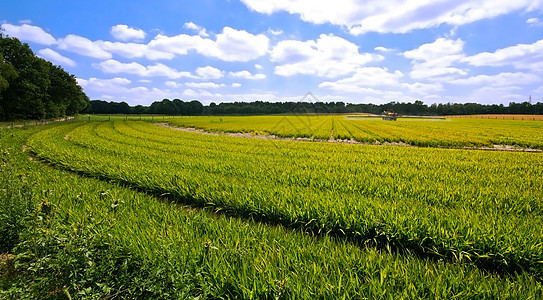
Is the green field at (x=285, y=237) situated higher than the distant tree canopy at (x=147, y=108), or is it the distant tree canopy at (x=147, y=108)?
the distant tree canopy at (x=147, y=108)

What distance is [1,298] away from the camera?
2158 mm

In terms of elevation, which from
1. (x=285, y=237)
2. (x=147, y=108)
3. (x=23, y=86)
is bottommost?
(x=285, y=237)

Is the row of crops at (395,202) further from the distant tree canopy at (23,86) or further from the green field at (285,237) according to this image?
the distant tree canopy at (23,86)

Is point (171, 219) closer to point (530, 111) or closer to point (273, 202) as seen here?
point (273, 202)

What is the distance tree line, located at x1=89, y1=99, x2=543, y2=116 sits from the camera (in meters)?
110

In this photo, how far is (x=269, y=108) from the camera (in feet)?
359

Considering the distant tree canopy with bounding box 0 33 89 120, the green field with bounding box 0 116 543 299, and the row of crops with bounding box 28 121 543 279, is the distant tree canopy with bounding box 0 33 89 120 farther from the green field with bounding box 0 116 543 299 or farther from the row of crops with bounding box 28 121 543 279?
the green field with bounding box 0 116 543 299

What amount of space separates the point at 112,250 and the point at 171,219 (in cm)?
106

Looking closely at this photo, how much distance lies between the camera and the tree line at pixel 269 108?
360 ft

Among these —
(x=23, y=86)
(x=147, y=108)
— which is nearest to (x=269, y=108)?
(x=147, y=108)

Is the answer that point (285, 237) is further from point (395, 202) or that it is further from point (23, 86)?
point (23, 86)

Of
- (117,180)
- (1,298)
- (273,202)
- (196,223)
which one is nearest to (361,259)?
(273,202)

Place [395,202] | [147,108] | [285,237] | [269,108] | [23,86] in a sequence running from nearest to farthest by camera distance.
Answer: [285,237]
[395,202]
[23,86]
[269,108]
[147,108]

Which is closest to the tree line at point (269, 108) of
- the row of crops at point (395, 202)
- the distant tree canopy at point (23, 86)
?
the distant tree canopy at point (23, 86)
